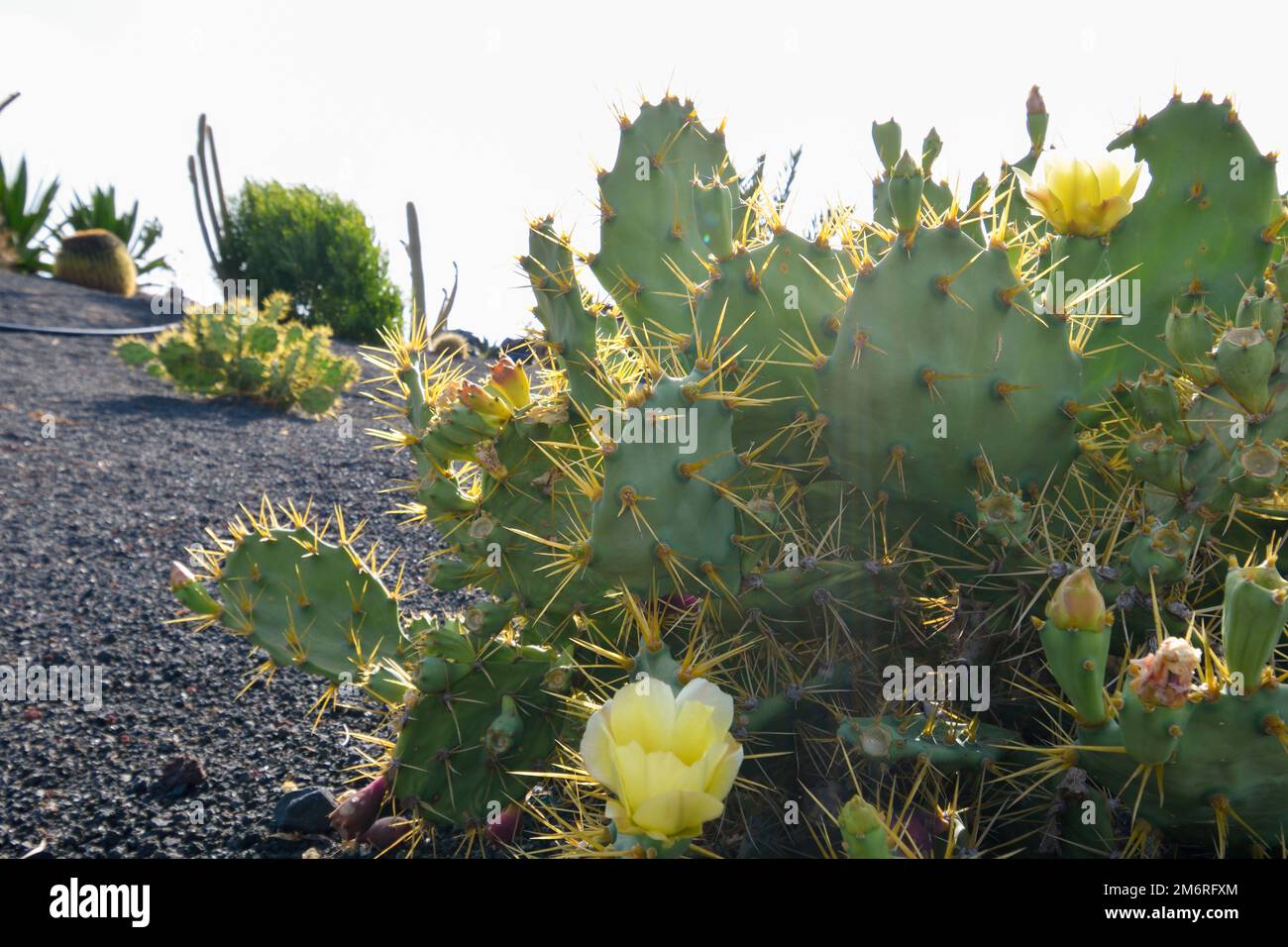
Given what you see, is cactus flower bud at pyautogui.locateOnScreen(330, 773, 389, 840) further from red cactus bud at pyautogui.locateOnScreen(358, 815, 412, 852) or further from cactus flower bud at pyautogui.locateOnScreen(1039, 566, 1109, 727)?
cactus flower bud at pyautogui.locateOnScreen(1039, 566, 1109, 727)

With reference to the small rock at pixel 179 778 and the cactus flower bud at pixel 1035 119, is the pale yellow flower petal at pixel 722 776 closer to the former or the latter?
the small rock at pixel 179 778

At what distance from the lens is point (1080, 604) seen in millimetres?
1359

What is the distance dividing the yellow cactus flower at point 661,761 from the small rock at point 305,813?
159cm

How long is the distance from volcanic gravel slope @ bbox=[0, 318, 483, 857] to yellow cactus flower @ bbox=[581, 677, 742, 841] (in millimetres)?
1515

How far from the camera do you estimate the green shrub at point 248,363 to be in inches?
329

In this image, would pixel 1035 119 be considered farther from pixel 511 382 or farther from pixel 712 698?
pixel 712 698

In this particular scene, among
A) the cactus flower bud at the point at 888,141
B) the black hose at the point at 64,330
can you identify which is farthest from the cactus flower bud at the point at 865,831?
the black hose at the point at 64,330

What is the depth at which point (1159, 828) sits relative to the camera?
1676 millimetres

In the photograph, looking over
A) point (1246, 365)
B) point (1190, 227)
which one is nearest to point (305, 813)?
point (1246, 365)

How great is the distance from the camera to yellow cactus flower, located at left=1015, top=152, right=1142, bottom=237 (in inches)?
87.0

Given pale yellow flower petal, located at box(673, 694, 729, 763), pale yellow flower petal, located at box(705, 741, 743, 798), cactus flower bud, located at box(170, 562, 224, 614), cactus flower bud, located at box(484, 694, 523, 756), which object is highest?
cactus flower bud, located at box(170, 562, 224, 614)

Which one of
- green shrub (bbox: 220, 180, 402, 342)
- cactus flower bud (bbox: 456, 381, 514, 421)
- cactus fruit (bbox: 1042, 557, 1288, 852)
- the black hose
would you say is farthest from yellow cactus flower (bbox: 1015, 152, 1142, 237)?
green shrub (bbox: 220, 180, 402, 342)
